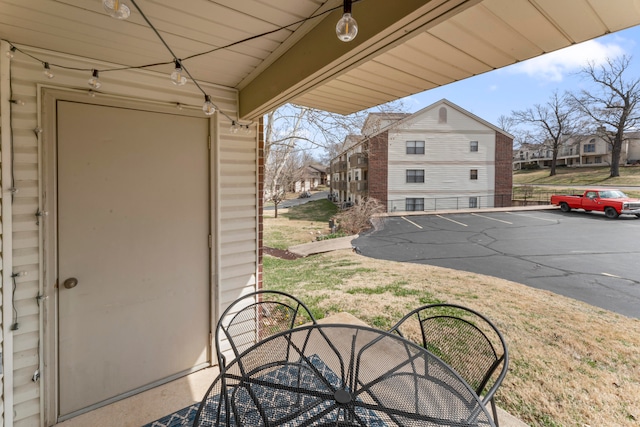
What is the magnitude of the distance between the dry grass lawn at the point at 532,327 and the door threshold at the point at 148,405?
6.10 ft

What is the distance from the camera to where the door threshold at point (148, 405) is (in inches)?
74.1

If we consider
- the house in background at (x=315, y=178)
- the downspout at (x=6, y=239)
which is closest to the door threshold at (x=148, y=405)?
the downspout at (x=6, y=239)

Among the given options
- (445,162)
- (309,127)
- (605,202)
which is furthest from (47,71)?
(445,162)

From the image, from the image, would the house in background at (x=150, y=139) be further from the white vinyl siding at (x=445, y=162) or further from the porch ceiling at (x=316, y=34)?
the white vinyl siding at (x=445, y=162)

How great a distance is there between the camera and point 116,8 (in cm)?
81

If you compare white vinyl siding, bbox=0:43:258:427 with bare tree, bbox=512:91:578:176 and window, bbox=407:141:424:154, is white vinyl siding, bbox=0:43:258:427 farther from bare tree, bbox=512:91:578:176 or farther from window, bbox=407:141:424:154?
bare tree, bbox=512:91:578:176

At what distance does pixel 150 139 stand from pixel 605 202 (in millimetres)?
14383

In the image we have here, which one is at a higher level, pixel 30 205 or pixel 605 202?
pixel 605 202

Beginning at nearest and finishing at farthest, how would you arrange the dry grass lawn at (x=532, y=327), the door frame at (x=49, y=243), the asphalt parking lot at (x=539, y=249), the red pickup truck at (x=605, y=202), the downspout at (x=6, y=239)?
the downspout at (x=6, y=239) < the door frame at (x=49, y=243) < the dry grass lawn at (x=532, y=327) < the asphalt parking lot at (x=539, y=249) < the red pickup truck at (x=605, y=202)

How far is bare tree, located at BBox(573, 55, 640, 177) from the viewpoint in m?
8.90

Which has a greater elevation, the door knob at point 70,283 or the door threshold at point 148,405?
the door knob at point 70,283

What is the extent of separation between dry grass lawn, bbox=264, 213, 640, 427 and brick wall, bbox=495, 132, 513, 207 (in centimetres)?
1426

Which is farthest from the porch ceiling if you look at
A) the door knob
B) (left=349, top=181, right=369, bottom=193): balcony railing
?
(left=349, top=181, right=369, bottom=193): balcony railing

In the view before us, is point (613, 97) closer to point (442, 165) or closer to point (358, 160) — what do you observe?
point (442, 165)
